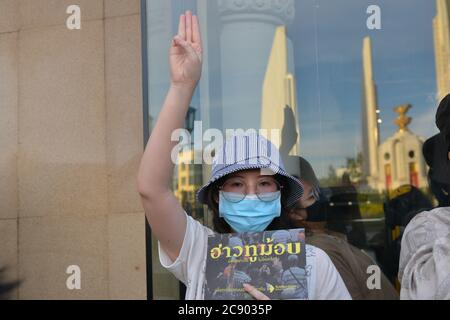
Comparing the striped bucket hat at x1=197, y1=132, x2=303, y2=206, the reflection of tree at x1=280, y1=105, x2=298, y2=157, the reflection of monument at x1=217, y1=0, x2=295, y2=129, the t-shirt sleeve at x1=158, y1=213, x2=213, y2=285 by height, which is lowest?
the t-shirt sleeve at x1=158, y1=213, x2=213, y2=285

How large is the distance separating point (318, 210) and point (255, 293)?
9.27 ft

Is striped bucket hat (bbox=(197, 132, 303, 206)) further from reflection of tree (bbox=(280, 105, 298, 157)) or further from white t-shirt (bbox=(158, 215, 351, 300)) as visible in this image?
reflection of tree (bbox=(280, 105, 298, 157))

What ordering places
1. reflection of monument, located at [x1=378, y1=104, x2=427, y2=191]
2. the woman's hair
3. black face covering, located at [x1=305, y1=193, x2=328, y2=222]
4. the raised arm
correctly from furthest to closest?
1. reflection of monument, located at [x1=378, y1=104, x2=427, y2=191]
2. black face covering, located at [x1=305, y1=193, x2=328, y2=222]
3. the woman's hair
4. the raised arm

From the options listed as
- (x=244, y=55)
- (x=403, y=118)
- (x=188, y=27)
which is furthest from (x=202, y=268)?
(x=403, y=118)

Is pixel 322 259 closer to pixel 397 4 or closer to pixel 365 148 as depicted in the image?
pixel 365 148

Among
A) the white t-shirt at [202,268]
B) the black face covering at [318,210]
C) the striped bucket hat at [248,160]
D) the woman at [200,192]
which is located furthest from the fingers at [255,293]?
the black face covering at [318,210]

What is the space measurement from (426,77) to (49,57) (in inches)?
123

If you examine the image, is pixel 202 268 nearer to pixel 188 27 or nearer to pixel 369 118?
pixel 188 27

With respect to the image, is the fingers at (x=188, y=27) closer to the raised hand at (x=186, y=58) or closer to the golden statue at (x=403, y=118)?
the raised hand at (x=186, y=58)

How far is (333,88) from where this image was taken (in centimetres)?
500

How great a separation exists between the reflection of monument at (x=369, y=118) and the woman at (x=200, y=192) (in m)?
2.59

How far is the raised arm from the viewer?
2104 millimetres

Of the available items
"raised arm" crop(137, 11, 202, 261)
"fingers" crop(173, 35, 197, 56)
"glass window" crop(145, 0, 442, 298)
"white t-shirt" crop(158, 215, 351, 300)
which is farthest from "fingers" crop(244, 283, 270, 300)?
"glass window" crop(145, 0, 442, 298)

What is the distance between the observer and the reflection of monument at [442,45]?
492 cm
